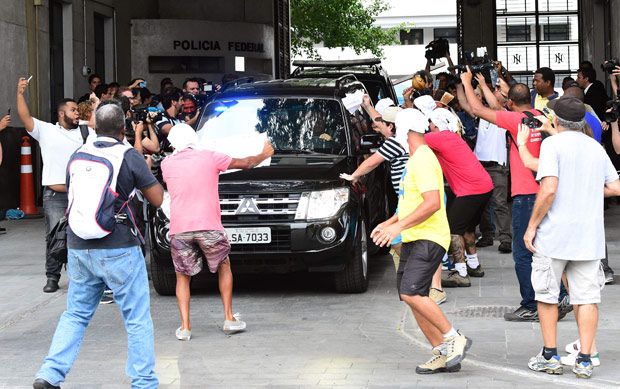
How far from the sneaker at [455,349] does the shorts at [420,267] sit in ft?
1.15

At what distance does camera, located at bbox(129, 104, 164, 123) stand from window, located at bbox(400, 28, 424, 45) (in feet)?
226

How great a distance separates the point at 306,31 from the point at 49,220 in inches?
1379

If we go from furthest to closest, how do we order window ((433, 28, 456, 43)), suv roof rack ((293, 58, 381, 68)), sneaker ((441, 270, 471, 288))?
window ((433, 28, 456, 43))
suv roof rack ((293, 58, 381, 68))
sneaker ((441, 270, 471, 288))

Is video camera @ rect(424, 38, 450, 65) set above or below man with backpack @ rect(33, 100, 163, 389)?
above

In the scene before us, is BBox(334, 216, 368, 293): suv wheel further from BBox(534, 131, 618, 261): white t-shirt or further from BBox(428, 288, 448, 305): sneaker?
BBox(534, 131, 618, 261): white t-shirt

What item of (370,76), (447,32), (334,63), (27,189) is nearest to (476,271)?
(370,76)

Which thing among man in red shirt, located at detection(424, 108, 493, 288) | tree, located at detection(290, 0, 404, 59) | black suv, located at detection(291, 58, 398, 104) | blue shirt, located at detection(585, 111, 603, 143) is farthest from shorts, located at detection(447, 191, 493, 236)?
tree, located at detection(290, 0, 404, 59)

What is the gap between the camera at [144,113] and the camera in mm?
10672

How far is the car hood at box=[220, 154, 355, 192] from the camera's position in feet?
30.2

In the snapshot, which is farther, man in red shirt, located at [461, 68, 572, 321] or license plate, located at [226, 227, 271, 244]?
license plate, located at [226, 227, 271, 244]

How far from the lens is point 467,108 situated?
10.3 meters

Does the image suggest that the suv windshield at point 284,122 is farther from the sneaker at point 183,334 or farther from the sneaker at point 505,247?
the sneaker at point 505,247

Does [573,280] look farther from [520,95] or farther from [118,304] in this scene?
[118,304]

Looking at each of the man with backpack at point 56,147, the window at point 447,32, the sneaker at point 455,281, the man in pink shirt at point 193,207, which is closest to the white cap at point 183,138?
the man in pink shirt at point 193,207
